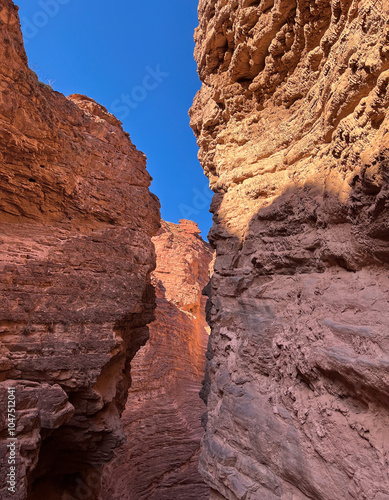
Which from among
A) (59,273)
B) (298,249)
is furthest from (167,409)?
(298,249)

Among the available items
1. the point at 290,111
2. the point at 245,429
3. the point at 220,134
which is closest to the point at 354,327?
the point at 245,429

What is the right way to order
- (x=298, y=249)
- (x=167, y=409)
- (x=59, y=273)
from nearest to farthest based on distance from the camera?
(x=298, y=249)
(x=59, y=273)
(x=167, y=409)

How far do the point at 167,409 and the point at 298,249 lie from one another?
1267 centimetres

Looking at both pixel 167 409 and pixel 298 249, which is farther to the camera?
pixel 167 409

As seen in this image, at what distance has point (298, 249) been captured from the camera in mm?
3807

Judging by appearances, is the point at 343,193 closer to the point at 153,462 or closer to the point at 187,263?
the point at 153,462

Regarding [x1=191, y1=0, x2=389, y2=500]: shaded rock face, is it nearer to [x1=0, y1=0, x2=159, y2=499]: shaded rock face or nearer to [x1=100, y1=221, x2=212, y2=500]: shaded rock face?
[x1=0, y1=0, x2=159, y2=499]: shaded rock face

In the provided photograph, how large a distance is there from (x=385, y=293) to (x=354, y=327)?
436 millimetres

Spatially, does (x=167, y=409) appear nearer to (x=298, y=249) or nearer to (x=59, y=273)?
(x=59, y=273)

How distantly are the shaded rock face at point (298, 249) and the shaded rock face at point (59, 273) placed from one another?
2.31m

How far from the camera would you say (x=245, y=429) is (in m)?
3.67

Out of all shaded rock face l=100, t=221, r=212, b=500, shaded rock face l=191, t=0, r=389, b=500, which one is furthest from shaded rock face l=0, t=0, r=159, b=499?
shaded rock face l=100, t=221, r=212, b=500

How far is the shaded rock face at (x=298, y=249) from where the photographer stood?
8.18 ft

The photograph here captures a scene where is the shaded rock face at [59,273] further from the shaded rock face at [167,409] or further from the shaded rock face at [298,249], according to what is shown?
the shaded rock face at [167,409]
